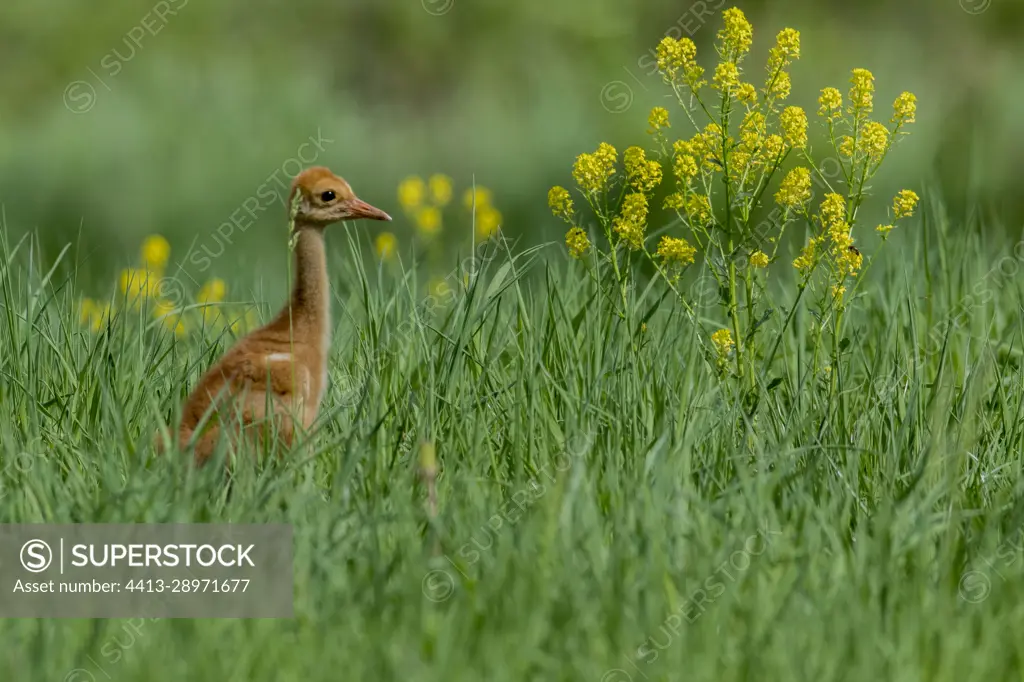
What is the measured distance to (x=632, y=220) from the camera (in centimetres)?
430

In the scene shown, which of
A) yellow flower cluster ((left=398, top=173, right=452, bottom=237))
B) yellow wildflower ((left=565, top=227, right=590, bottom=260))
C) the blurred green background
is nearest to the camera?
yellow wildflower ((left=565, top=227, right=590, bottom=260))

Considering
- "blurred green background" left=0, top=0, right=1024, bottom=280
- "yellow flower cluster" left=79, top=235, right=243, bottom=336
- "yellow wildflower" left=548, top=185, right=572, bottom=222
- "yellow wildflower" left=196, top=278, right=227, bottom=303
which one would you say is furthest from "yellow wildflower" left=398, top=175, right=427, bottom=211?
"yellow wildflower" left=548, top=185, right=572, bottom=222

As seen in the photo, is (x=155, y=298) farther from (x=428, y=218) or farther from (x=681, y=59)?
(x=428, y=218)

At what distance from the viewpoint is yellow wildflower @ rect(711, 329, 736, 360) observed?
4.23 meters

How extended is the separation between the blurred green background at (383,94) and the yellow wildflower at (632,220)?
5332 millimetres

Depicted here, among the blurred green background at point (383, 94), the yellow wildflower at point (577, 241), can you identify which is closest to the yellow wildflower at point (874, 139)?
the yellow wildflower at point (577, 241)

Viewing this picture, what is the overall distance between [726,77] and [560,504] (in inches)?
59.1

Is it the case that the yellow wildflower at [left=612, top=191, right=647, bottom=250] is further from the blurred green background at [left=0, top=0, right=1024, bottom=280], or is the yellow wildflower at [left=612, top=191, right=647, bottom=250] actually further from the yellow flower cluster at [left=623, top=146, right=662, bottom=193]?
the blurred green background at [left=0, top=0, right=1024, bottom=280]

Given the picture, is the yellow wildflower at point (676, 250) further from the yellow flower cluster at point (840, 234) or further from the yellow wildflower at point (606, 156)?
the yellow flower cluster at point (840, 234)

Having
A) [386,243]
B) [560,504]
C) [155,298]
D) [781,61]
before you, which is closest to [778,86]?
[781,61]

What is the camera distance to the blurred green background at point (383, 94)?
11.6 meters

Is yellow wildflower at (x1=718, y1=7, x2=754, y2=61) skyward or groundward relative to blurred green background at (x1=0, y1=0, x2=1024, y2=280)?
skyward

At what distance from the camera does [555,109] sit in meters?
12.8

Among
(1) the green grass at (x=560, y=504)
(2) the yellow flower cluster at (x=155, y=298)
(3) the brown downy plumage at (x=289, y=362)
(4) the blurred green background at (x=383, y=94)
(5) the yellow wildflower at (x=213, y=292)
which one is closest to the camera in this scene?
(1) the green grass at (x=560, y=504)
